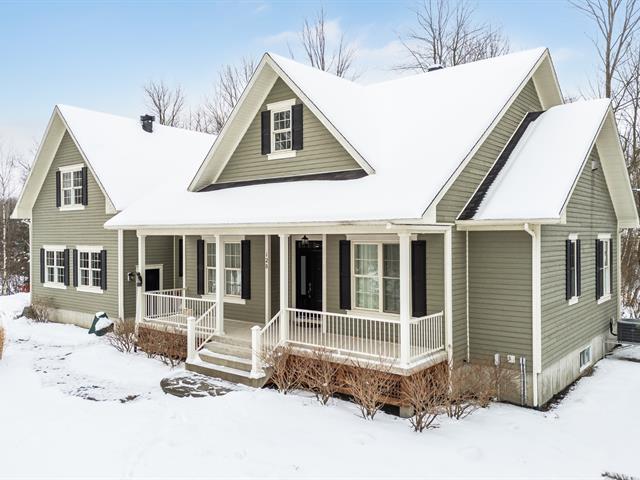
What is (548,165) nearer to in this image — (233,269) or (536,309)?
(536,309)

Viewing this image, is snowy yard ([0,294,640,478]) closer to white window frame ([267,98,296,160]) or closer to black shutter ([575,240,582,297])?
black shutter ([575,240,582,297])

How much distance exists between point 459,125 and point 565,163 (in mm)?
2365

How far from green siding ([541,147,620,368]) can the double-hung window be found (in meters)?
16.3

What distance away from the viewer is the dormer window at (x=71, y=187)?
679 inches

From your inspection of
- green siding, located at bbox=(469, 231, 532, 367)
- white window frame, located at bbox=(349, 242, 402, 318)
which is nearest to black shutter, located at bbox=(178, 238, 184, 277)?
white window frame, located at bbox=(349, 242, 402, 318)

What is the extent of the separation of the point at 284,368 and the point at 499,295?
460 centimetres

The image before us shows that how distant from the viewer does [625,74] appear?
1975cm

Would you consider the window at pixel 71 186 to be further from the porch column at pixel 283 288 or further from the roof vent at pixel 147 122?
the porch column at pixel 283 288

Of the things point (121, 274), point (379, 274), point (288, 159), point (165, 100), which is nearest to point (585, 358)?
point (379, 274)

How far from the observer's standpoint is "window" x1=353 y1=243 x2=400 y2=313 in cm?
1073

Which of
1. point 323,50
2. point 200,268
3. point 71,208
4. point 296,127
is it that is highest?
point 323,50

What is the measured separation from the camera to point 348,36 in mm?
28094

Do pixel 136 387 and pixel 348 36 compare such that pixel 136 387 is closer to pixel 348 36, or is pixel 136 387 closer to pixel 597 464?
pixel 597 464

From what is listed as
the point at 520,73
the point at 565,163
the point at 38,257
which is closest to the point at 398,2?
the point at 520,73
